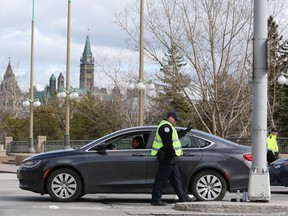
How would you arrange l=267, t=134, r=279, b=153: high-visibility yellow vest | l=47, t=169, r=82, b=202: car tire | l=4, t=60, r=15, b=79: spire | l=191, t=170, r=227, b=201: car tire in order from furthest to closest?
l=4, t=60, r=15, b=79: spire < l=267, t=134, r=279, b=153: high-visibility yellow vest < l=47, t=169, r=82, b=202: car tire < l=191, t=170, r=227, b=201: car tire

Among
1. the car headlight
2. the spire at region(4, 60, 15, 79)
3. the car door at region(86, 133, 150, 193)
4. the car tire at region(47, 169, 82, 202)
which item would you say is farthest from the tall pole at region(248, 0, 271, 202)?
the spire at region(4, 60, 15, 79)

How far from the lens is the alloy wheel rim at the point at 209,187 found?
12.8 metres

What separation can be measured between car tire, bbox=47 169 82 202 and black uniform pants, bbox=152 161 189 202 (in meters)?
1.64

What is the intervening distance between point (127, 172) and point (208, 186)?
1.61 meters

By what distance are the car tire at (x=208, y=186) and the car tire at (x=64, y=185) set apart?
2283mm

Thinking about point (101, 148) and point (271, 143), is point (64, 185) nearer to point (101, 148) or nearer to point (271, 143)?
point (101, 148)

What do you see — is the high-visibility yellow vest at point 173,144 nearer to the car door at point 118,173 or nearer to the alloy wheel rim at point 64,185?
the car door at point 118,173

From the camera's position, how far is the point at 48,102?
7506 centimetres

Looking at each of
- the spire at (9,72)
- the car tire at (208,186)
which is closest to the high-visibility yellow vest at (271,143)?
the car tire at (208,186)

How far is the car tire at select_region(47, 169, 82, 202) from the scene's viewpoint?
12.9 metres

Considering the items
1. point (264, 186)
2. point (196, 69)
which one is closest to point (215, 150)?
point (264, 186)

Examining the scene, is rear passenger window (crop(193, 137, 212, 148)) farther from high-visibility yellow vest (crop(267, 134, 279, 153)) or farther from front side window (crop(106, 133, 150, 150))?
high-visibility yellow vest (crop(267, 134, 279, 153))

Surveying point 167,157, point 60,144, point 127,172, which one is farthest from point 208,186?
point 60,144

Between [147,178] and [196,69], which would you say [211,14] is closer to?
[196,69]
